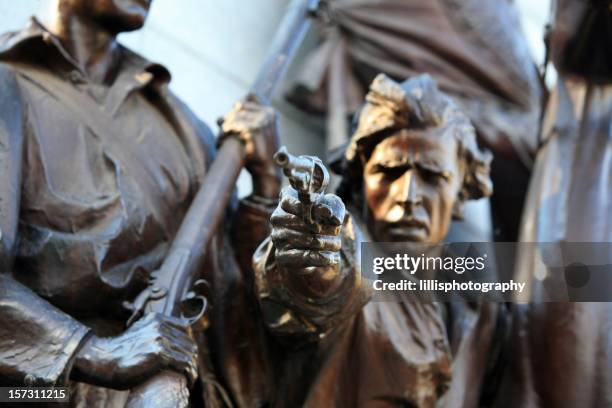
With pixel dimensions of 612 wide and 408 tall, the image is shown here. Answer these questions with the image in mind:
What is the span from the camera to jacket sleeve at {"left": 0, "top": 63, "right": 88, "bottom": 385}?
171cm

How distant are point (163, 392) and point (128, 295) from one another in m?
0.30

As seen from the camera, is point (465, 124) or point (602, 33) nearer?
point (465, 124)

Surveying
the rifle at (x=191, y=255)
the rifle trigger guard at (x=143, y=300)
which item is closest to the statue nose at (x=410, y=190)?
the rifle at (x=191, y=255)

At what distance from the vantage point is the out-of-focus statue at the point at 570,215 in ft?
7.39

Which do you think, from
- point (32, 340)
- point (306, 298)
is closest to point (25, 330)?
point (32, 340)

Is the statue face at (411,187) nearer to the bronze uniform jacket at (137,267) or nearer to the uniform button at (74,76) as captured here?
the bronze uniform jacket at (137,267)

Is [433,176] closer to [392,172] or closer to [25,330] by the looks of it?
[392,172]

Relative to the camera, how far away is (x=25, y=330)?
5.70 feet

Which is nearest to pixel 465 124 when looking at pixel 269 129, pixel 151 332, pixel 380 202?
pixel 380 202

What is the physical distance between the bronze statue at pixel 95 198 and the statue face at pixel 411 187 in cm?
22

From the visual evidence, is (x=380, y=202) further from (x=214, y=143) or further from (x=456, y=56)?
(x=456, y=56)

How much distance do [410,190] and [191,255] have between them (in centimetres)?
49

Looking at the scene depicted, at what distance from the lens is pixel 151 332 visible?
177 centimetres

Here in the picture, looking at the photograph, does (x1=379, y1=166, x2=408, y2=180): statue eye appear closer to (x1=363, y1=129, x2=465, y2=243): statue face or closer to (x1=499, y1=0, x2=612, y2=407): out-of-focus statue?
(x1=363, y1=129, x2=465, y2=243): statue face
